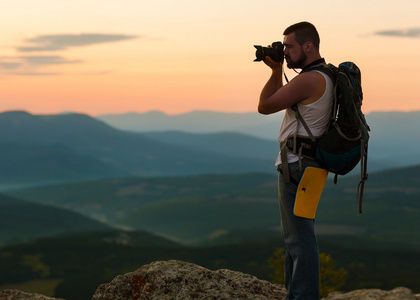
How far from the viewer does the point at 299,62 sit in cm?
701

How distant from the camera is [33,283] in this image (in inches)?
5221

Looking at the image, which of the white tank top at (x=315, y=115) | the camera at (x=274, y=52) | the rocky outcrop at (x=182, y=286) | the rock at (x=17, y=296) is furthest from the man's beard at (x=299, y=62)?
the rock at (x=17, y=296)

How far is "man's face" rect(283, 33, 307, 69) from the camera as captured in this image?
22.7 ft

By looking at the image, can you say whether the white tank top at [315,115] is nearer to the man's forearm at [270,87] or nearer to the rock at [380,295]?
the man's forearm at [270,87]

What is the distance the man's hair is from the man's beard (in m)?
0.17

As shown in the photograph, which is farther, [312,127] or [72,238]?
[72,238]

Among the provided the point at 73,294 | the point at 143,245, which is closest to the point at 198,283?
the point at 73,294

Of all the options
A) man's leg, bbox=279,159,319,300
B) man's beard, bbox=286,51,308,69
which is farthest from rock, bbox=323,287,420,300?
man's beard, bbox=286,51,308,69

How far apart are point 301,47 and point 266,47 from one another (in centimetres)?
50

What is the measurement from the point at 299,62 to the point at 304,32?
0.42 metres

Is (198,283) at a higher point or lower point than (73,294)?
higher

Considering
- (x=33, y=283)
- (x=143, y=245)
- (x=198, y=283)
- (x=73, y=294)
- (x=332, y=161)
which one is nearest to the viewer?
(x=332, y=161)

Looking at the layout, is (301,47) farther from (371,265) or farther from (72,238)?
(72,238)

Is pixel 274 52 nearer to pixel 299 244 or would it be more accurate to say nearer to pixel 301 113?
pixel 301 113
